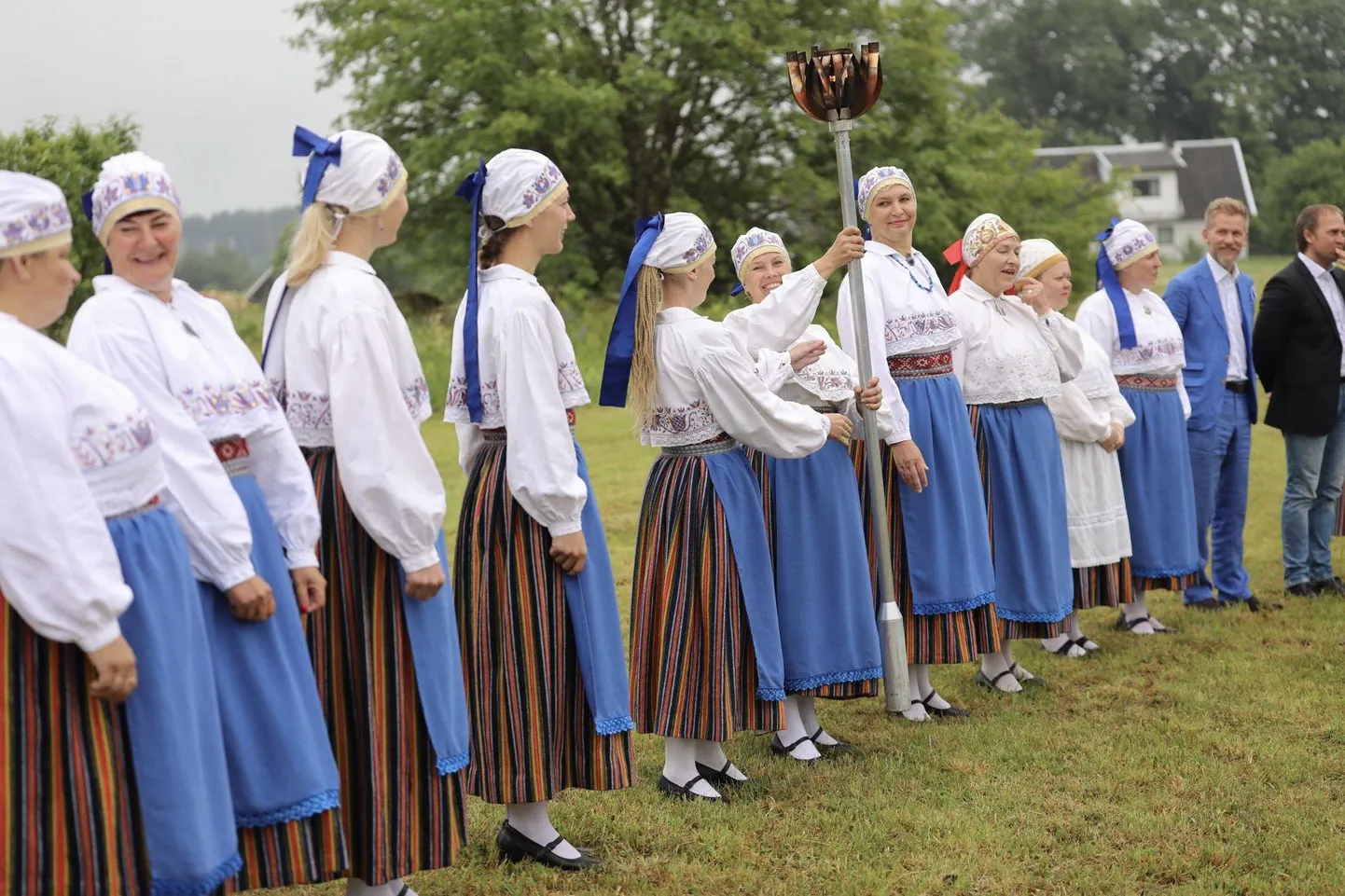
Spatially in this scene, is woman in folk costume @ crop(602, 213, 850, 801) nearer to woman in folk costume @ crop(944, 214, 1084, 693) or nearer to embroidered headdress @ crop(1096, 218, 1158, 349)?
woman in folk costume @ crop(944, 214, 1084, 693)

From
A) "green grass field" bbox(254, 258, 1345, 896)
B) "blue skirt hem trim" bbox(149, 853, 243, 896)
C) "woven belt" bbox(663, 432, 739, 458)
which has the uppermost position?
"woven belt" bbox(663, 432, 739, 458)

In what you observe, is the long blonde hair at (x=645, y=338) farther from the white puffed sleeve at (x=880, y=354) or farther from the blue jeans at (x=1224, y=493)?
the blue jeans at (x=1224, y=493)

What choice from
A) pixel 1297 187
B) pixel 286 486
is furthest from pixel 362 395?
pixel 1297 187

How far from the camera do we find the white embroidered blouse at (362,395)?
3.43 m

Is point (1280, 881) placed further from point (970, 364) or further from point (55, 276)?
point (55, 276)

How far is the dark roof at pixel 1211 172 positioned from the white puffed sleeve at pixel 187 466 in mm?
57522

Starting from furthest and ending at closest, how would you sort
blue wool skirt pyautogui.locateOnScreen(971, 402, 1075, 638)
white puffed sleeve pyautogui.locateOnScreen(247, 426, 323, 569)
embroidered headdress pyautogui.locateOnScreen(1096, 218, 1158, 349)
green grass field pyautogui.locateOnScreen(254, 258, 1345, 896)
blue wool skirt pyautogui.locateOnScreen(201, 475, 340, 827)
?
embroidered headdress pyautogui.locateOnScreen(1096, 218, 1158, 349) → blue wool skirt pyautogui.locateOnScreen(971, 402, 1075, 638) → green grass field pyautogui.locateOnScreen(254, 258, 1345, 896) → white puffed sleeve pyautogui.locateOnScreen(247, 426, 323, 569) → blue wool skirt pyautogui.locateOnScreen(201, 475, 340, 827)

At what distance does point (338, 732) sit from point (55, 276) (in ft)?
4.22

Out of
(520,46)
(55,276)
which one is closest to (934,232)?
(520,46)

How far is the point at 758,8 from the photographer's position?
2372 cm

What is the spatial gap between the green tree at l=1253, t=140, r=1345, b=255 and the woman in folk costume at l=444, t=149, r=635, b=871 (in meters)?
42.9

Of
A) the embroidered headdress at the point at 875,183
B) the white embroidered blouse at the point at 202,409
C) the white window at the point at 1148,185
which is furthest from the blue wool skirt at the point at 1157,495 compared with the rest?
the white window at the point at 1148,185

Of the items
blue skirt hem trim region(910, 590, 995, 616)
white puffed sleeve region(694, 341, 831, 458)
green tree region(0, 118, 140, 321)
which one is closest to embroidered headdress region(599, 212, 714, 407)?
white puffed sleeve region(694, 341, 831, 458)

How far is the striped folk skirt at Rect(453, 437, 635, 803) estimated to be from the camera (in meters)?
4.08
